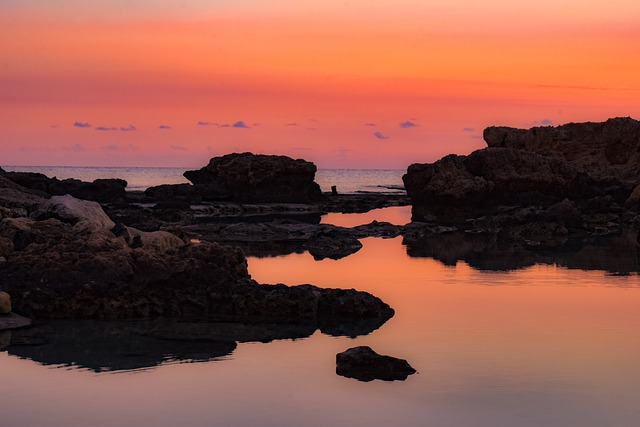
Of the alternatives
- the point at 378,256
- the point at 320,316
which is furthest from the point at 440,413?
the point at 378,256

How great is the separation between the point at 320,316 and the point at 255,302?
1285mm

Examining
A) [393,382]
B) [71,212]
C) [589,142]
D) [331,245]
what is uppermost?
[589,142]

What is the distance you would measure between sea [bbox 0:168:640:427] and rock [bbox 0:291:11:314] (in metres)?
0.87

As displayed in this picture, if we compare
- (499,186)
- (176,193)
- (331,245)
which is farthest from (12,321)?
(176,193)

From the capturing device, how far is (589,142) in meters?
79.8

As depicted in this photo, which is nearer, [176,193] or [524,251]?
[524,251]

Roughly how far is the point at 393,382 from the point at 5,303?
7.90 m

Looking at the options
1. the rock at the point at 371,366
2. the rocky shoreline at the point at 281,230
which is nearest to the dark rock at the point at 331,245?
the rocky shoreline at the point at 281,230

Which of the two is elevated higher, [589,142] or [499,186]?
[589,142]

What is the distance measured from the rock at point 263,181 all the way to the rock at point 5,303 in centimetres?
5380

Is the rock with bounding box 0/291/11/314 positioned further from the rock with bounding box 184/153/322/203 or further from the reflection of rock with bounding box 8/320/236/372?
the rock with bounding box 184/153/322/203

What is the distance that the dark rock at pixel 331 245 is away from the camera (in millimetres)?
31408

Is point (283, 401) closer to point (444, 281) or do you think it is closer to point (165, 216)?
point (444, 281)

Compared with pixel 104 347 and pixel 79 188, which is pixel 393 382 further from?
pixel 79 188
